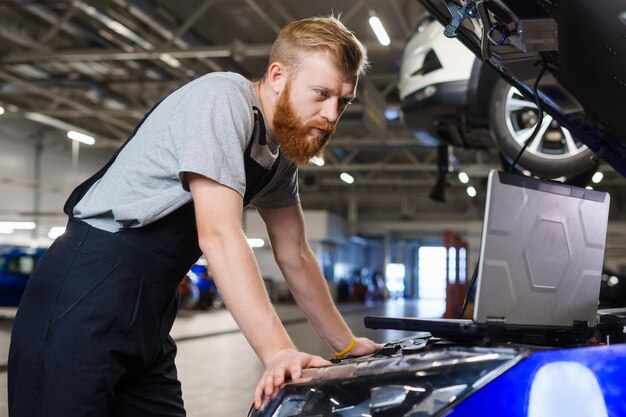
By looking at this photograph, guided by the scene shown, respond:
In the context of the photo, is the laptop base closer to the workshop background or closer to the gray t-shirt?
the gray t-shirt

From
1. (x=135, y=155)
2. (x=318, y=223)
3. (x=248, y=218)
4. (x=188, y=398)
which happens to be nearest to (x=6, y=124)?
(x=248, y=218)

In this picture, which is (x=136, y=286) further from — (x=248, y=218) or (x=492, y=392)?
(x=248, y=218)

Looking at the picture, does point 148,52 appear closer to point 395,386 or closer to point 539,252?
point 539,252

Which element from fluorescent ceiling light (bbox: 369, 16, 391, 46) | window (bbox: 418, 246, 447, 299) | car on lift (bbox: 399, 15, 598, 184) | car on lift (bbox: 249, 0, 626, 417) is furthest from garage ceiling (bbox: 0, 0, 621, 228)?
window (bbox: 418, 246, 447, 299)

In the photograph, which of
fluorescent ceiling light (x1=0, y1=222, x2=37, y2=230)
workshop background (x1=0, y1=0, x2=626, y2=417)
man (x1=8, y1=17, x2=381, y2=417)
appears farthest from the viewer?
fluorescent ceiling light (x1=0, y1=222, x2=37, y2=230)

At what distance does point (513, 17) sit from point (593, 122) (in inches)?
14.9

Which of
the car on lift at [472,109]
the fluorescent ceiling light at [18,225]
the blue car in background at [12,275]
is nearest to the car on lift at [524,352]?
the car on lift at [472,109]

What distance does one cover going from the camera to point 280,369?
1.17 metres

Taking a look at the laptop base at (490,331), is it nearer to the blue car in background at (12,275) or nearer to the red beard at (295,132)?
the red beard at (295,132)

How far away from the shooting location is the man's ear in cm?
141

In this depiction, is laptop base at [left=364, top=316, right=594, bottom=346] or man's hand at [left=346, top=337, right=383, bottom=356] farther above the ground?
laptop base at [left=364, top=316, right=594, bottom=346]

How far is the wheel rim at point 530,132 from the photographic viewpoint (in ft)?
16.1

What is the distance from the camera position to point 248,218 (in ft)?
81.9

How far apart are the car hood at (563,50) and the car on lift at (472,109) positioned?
3112 mm
